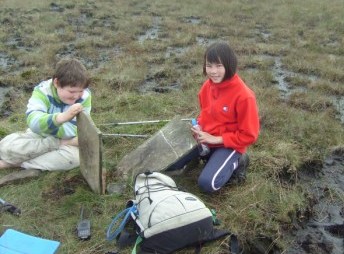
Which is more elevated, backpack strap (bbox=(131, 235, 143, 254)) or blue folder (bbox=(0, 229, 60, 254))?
blue folder (bbox=(0, 229, 60, 254))

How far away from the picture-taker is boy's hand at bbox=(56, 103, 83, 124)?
4461mm

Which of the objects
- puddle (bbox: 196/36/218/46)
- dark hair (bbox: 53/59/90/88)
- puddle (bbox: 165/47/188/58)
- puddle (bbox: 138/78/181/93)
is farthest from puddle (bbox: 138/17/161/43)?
dark hair (bbox: 53/59/90/88)

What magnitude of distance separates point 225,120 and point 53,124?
1.90m

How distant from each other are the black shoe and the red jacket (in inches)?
7.2

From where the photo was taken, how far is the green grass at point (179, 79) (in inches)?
178

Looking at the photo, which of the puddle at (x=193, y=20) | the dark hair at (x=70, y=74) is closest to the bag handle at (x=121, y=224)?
the dark hair at (x=70, y=74)

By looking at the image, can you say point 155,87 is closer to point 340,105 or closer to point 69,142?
point 340,105

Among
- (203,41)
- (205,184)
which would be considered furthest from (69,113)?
(203,41)

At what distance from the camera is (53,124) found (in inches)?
183

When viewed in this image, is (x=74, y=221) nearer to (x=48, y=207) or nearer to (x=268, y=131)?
(x=48, y=207)

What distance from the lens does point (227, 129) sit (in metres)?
4.84

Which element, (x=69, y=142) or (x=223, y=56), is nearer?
(x=223, y=56)

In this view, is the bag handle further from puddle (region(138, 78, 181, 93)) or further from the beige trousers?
puddle (region(138, 78, 181, 93))

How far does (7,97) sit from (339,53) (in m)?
8.10
